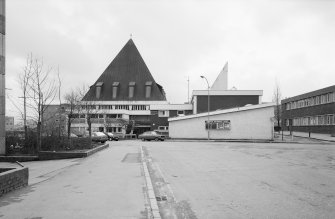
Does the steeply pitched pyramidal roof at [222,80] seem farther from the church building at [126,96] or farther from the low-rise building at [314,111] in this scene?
the low-rise building at [314,111]

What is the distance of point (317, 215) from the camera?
6.84 meters

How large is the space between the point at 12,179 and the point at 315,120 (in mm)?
50695

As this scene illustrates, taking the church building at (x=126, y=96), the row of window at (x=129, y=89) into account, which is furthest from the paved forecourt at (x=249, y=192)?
the row of window at (x=129, y=89)

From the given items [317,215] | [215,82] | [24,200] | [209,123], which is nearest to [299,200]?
[317,215]

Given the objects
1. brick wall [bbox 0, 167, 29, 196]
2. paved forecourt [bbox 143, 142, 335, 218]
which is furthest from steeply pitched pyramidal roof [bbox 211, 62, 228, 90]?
brick wall [bbox 0, 167, 29, 196]

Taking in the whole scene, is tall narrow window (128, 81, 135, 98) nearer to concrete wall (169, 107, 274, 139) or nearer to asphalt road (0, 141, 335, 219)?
concrete wall (169, 107, 274, 139)

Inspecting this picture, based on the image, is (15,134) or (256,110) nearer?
(15,134)

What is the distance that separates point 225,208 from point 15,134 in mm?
18555

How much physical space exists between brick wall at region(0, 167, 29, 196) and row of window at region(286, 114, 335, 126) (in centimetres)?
4404

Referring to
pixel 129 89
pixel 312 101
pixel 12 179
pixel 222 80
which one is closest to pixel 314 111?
pixel 312 101

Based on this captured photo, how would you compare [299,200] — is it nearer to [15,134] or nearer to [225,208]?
[225,208]

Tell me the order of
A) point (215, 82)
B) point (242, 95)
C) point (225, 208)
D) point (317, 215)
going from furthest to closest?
point (215, 82), point (242, 95), point (225, 208), point (317, 215)

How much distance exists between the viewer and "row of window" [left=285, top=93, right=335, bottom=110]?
48219mm

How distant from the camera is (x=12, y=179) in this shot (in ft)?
31.4
